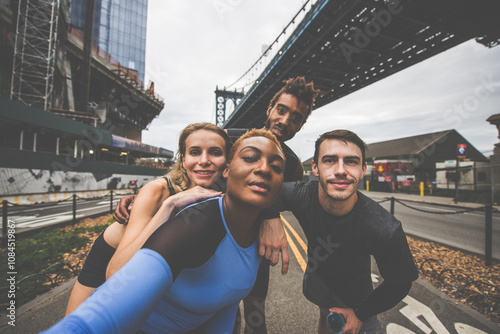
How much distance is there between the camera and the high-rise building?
5491 centimetres

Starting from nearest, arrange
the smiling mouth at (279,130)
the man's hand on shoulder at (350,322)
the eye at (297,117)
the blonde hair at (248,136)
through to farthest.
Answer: the blonde hair at (248,136) → the man's hand on shoulder at (350,322) → the smiling mouth at (279,130) → the eye at (297,117)

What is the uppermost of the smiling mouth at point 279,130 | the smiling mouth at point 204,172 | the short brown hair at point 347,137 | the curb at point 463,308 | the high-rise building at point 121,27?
the high-rise building at point 121,27

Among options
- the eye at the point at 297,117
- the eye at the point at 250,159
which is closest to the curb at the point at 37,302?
the eye at the point at 250,159

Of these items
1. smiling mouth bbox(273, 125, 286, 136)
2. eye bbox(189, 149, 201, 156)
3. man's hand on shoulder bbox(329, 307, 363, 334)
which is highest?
smiling mouth bbox(273, 125, 286, 136)

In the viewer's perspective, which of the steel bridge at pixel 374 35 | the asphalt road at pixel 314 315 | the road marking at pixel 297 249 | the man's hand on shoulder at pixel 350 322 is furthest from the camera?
the steel bridge at pixel 374 35

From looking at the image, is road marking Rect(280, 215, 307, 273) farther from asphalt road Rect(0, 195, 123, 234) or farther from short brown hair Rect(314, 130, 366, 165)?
asphalt road Rect(0, 195, 123, 234)

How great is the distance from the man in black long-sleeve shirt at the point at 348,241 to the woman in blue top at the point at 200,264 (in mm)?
726

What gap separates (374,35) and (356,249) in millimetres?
18773

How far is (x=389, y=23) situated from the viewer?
1427 centimetres

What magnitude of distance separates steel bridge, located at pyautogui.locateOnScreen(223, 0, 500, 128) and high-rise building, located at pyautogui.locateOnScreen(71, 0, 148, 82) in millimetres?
58589

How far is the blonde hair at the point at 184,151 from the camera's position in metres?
1.96

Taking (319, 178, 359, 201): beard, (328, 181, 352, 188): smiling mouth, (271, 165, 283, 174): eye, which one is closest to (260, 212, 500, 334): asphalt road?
(319, 178, 359, 201): beard

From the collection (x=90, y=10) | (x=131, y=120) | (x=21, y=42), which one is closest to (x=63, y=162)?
(x=21, y=42)

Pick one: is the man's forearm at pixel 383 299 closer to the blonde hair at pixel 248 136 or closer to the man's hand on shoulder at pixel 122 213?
the blonde hair at pixel 248 136
